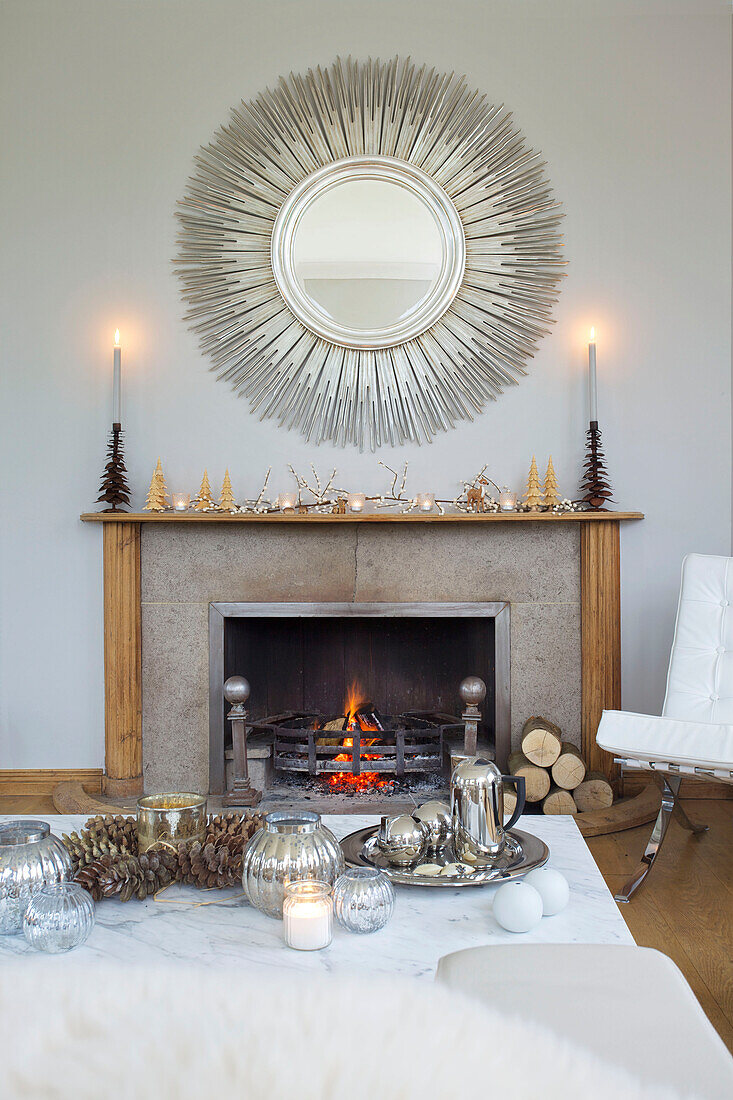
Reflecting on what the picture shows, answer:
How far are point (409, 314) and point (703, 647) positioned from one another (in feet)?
4.72

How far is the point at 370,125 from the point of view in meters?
2.81

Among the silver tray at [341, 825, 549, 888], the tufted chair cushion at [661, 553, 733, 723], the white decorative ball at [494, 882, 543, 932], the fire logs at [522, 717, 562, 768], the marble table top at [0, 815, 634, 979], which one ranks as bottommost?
the fire logs at [522, 717, 562, 768]

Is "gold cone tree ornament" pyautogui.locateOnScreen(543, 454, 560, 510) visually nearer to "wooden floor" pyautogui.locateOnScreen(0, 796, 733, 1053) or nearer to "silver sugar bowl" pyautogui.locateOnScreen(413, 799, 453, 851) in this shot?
"wooden floor" pyautogui.locateOnScreen(0, 796, 733, 1053)

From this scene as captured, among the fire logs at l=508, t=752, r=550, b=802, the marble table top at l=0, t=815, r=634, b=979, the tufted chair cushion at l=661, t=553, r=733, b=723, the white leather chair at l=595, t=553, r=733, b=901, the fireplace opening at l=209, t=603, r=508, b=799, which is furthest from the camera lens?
the fireplace opening at l=209, t=603, r=508, b=799

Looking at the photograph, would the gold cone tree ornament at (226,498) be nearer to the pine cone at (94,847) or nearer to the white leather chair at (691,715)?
the white leather chair at (691,715)

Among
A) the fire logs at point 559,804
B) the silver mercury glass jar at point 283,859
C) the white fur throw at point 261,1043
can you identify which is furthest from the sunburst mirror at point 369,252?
the white fur throw at point 261,1043

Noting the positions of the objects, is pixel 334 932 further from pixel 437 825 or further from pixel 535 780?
pixel 535 780

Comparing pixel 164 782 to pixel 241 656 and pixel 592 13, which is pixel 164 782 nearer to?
pixel 241 656

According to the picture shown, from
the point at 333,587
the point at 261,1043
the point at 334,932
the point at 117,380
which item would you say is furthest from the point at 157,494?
the point at 261,1043

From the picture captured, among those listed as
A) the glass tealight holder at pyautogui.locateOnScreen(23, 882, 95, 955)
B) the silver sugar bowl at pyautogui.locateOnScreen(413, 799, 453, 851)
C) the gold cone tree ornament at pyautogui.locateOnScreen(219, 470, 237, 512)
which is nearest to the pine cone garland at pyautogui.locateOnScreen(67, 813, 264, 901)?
the glass tealight holder at pyautogui.locateOnScreen(23, 882, 95, 955)

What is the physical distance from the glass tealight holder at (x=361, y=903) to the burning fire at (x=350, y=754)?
171 centimetres

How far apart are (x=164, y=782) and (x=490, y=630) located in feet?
3.97

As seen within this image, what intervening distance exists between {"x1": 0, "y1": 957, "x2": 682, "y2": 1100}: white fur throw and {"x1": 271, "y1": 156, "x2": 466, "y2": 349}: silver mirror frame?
273 cm

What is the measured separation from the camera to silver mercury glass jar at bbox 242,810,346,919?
110 centimetres
